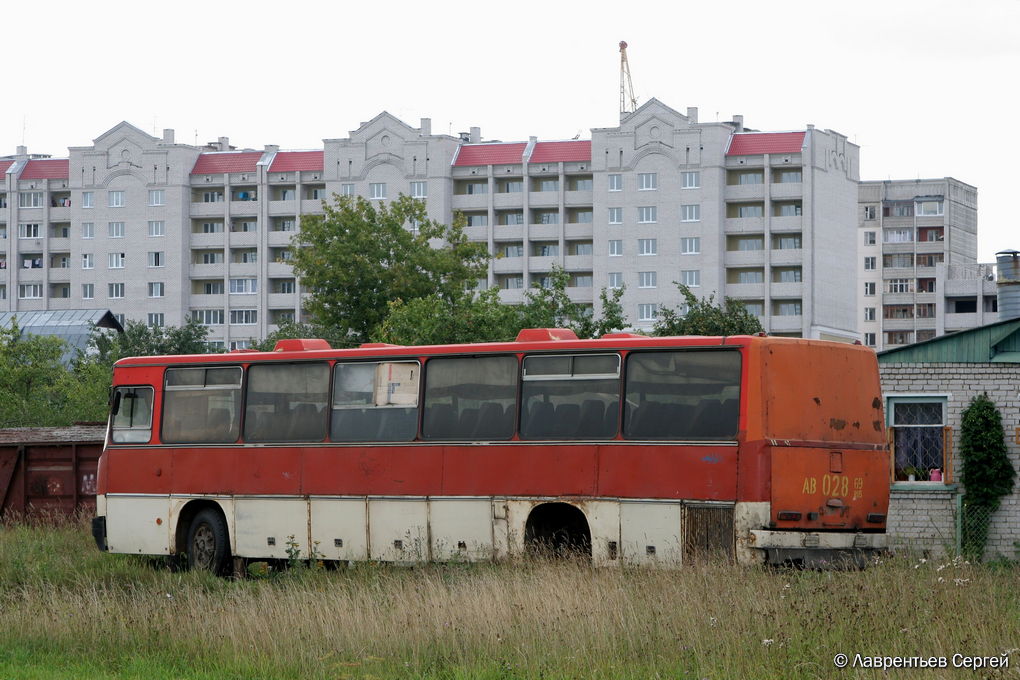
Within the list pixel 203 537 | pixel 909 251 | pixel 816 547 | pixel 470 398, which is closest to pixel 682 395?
pixel 816 547

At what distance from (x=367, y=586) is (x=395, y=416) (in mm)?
3160

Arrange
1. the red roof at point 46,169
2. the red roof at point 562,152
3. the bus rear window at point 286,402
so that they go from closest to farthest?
the bus rear window at point 286,402 → the red roof at point 562,152 → the red roof at point 46,169

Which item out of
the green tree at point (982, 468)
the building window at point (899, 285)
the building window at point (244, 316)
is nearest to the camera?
the green tree at point (982, 468)

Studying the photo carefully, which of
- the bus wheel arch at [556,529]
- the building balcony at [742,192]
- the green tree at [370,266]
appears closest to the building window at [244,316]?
the building balcony at [742,192]

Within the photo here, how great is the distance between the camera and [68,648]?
13.9 m

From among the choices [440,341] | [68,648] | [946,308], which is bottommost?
[68,648]

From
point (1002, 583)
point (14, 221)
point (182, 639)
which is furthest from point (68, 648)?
point (14, 221)

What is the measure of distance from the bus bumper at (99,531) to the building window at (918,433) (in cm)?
1307

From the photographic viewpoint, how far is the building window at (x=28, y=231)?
138 m

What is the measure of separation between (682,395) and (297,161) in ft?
378

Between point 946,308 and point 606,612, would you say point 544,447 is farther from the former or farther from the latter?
point 946,308

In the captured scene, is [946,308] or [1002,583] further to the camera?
[946,308]

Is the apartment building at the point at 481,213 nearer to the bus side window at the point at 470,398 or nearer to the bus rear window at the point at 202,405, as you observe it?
the bus rear window at the point at 202,405

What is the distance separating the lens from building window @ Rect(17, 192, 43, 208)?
137 meters
